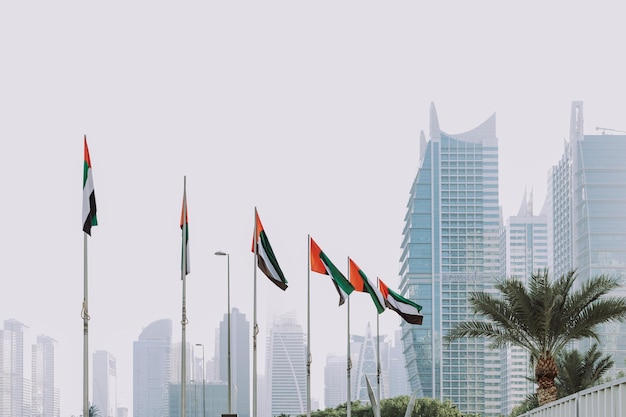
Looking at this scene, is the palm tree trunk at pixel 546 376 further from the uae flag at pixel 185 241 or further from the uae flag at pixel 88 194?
the uae flag at pixel 88 194

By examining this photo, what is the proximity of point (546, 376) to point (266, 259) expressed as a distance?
998 cm

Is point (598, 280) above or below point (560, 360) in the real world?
above

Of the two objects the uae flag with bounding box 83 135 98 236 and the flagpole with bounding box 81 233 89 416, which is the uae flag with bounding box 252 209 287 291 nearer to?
Answer: the uae flag with bounding box 83 135 98 236

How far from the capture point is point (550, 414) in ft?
80.9

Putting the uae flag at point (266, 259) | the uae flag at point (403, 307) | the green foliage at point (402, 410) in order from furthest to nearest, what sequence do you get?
the green foliage at point (402, 410), the uae flag at point (403, 307), the uae flag at point (266, 259)

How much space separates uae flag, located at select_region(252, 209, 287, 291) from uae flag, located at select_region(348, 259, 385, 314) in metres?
3.35

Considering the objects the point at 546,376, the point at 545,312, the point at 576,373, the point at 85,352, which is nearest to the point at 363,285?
the point at 545,312

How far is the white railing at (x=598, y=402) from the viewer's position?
16500 millimetres

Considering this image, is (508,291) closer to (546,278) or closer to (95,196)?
(546,278)

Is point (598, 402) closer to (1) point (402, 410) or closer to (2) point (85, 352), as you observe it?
(2) point (85, 352)

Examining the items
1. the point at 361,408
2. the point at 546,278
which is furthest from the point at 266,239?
the point at 361,408

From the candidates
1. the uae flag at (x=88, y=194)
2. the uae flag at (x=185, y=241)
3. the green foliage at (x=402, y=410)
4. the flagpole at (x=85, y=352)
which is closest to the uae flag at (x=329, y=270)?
the uae flag at (x=185, y=241)

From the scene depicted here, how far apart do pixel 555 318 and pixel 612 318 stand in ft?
5.41

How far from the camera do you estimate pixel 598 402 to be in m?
18.2
